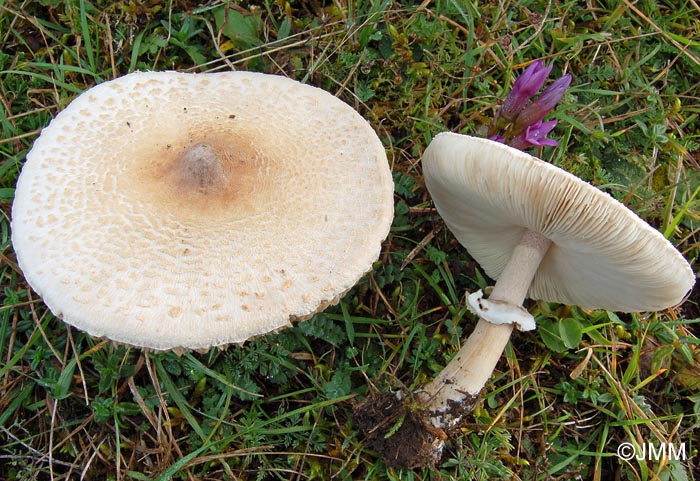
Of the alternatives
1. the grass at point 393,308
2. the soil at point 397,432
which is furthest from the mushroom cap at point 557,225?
the soil at point 397,432


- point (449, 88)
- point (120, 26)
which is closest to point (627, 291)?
point (449, 88)

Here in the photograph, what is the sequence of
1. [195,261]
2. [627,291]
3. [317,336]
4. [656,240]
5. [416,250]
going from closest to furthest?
[656,240] → [195,261] → [627,291] → [317,336] → [416,250]

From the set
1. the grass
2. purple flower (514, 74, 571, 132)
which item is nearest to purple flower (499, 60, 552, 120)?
purple flower (514, 74, 571, 132)

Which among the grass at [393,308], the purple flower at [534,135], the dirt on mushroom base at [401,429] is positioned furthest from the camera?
the purple flower at [534,135]

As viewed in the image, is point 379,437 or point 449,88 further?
point 449,88

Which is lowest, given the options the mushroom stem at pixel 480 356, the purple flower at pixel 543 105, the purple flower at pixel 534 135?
the mushroom stem at pixel 480 356

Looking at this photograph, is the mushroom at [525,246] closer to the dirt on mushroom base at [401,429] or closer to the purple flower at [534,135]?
the dirt on mushroom base at [401,429]

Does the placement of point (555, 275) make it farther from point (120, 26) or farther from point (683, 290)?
point (120, 26)
